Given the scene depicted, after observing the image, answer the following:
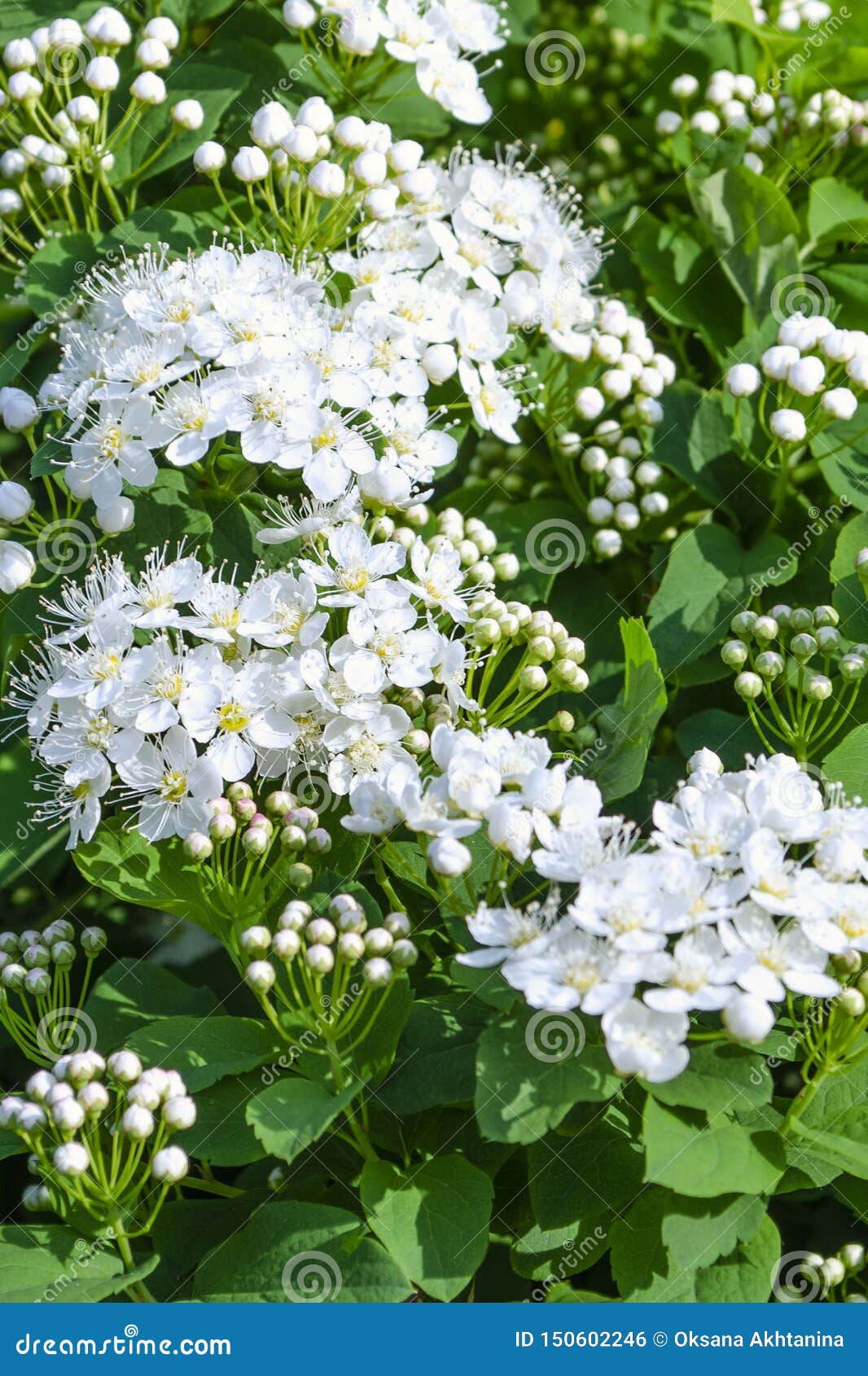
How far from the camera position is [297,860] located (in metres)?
2.91

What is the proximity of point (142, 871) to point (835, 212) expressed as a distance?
260 cm

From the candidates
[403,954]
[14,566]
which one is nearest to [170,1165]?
[403,954]

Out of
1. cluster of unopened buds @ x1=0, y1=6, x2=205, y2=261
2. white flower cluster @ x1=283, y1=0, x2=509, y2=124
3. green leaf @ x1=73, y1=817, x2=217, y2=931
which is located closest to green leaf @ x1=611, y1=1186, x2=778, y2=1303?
green leaf @ x1=73, y1=817, x2=217, y2=931

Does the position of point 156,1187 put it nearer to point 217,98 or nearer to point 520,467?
point 520,467

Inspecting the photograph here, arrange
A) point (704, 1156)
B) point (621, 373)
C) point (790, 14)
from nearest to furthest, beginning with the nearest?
point (704, 1156) < point (621, 373) < point (790, 14)

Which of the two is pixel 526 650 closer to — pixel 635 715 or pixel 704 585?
pixel 635 715

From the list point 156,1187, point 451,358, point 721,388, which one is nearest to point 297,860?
point 156,1187

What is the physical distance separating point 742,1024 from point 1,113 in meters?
2.92

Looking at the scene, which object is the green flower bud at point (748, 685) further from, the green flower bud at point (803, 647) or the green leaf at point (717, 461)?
the green leaf at point (717, 461)

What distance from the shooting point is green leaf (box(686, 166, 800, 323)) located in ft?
11.9

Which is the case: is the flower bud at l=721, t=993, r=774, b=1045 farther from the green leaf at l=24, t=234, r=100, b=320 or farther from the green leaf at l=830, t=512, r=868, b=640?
the green leaf at l=24, t=234, r=100, b=320

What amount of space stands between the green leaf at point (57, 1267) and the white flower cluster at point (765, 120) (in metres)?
3.30

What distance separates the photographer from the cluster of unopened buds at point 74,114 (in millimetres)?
3408

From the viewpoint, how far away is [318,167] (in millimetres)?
3170
